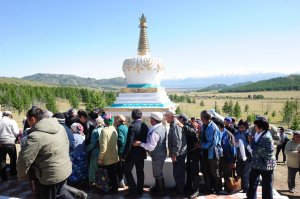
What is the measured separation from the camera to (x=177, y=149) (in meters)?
6.54

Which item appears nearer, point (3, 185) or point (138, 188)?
point (138, 188)

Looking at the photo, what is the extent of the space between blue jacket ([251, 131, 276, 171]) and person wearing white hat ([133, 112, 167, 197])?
201 cm

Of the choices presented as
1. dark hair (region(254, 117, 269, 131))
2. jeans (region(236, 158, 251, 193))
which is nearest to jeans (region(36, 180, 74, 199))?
dark hair (region(254, 117, 269, 131))

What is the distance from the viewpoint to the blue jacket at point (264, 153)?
5730mm

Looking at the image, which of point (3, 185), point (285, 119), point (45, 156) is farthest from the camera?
point (285, 119)

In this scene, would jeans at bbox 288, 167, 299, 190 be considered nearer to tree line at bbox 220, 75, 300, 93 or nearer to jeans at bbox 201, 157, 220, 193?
jeans at bbox 201, 157, 220, 193

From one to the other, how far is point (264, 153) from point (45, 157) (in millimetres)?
4001

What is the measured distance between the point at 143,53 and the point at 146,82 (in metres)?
2.14

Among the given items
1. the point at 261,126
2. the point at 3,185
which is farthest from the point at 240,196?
the point at 3,185

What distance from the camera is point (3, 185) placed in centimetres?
739

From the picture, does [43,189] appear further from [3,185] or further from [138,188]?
[3,185]

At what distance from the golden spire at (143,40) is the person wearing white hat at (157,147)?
13280 millimetres

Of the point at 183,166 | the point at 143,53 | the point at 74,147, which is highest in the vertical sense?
the point at 143,53

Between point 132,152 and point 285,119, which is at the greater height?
point 132,152
